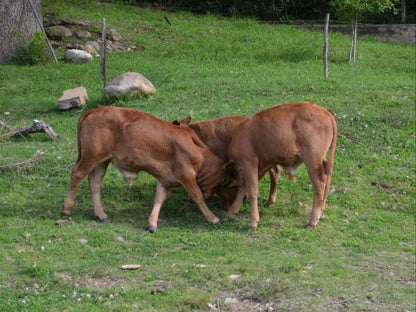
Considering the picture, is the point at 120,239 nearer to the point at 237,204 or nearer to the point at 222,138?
the point at 237,204

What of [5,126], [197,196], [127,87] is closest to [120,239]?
[197,196]

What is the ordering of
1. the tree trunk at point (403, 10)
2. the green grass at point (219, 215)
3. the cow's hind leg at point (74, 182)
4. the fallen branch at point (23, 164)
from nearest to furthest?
1. the green grass at point (219, 215)
2. the cow's hind leg at point (74, 182)
3. the fallen branch at point (23, 164)
4. the tree trunk at point (403, 10)

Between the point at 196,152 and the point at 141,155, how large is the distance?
0.72m

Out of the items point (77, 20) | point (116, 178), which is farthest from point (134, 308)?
point (77, 20)

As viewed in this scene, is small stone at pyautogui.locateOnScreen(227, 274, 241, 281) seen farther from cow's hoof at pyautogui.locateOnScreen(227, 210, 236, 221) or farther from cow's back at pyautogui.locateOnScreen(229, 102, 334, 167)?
cow's back at pyautogui.locateOnScreen(229, 102, 334, 167)

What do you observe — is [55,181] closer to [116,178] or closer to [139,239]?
[116,178]

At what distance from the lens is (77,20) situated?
70.3ft

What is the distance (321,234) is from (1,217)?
403 centimetres

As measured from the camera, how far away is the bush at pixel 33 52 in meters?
18.5

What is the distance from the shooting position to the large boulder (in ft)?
48.4

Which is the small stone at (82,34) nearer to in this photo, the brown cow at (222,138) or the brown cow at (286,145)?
the brown cow at (222,138)

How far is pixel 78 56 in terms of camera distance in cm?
1859

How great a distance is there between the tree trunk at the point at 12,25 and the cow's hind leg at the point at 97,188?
9.50m

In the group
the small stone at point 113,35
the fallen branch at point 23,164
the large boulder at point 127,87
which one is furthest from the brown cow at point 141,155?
the small stone at point 113,35
